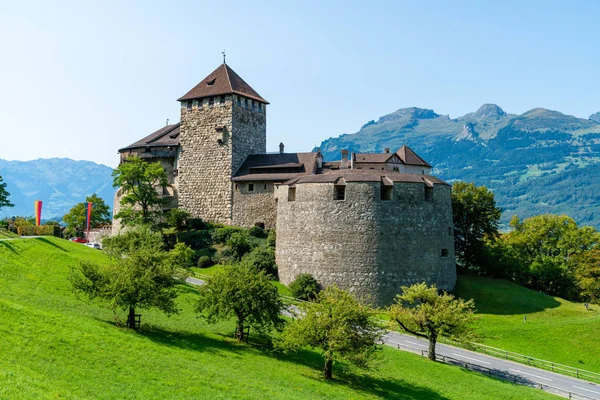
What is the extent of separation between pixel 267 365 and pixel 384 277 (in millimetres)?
23687

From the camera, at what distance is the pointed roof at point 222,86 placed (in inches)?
2598

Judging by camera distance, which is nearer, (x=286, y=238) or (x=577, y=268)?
(x=286, y=238)

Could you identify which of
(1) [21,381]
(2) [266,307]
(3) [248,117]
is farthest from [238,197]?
(1) [21,381]

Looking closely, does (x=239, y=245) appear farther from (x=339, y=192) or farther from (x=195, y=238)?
(x=339, y=192)

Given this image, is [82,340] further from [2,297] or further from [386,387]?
[386,387]

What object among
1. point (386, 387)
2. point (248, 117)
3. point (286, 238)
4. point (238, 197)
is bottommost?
point (386, 387)

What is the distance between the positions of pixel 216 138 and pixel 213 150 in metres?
1.52

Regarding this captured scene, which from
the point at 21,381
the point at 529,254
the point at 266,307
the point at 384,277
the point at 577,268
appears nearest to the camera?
the point at 21,381

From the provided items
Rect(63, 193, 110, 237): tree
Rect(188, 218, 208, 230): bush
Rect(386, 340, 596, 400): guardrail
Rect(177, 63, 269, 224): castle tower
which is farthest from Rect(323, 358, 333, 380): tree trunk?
Rect(63, 193, 110, 237): tree

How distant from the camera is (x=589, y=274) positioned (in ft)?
201

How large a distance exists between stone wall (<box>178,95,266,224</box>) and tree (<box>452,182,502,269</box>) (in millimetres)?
26182

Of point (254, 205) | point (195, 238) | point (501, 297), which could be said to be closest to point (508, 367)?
point (501, 297)

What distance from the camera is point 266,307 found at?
33156 mm

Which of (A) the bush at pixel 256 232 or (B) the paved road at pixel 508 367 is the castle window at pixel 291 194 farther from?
(B) the paved road at pixel 508 367
